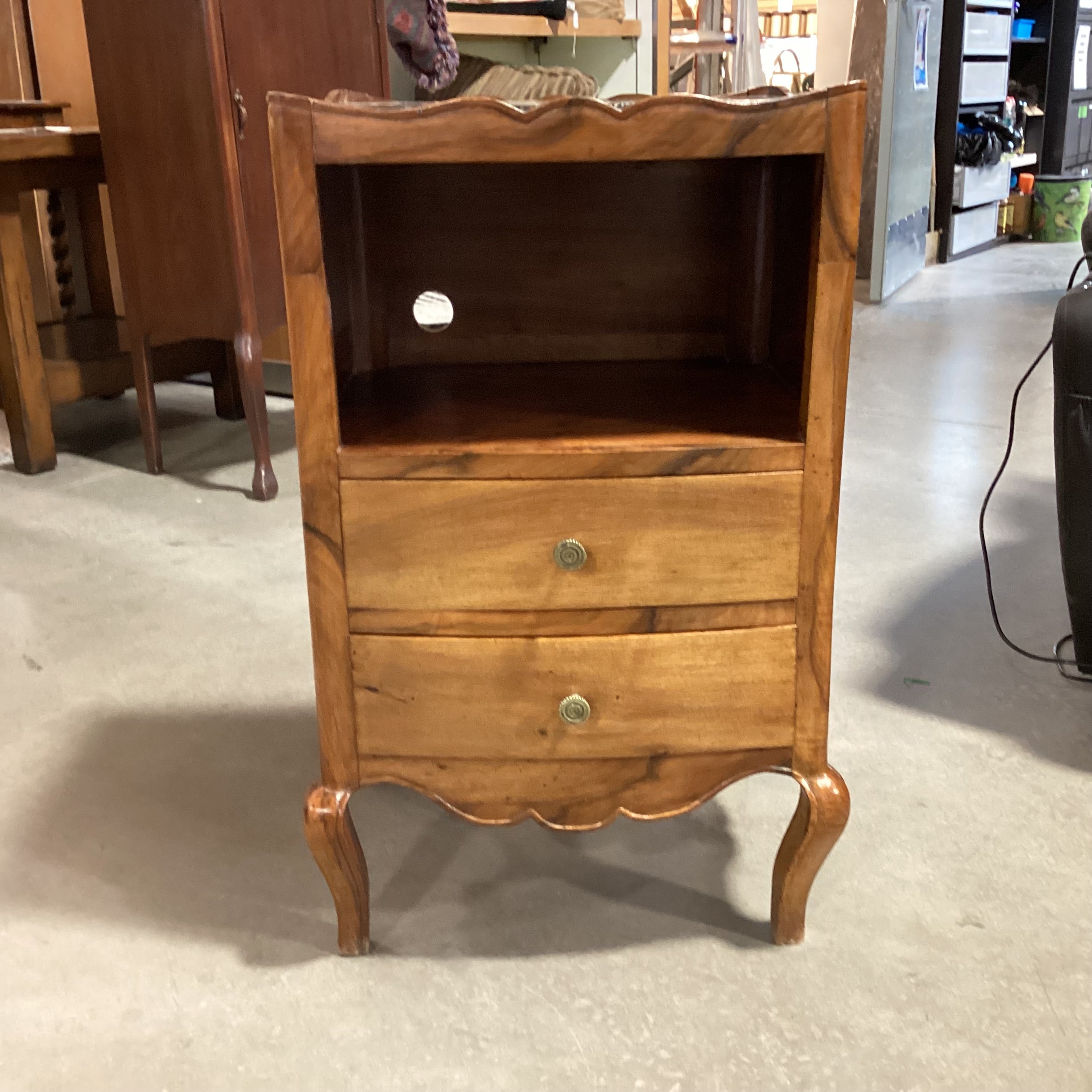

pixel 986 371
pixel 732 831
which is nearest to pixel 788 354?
pixel 732 831

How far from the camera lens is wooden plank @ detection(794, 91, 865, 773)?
784mm

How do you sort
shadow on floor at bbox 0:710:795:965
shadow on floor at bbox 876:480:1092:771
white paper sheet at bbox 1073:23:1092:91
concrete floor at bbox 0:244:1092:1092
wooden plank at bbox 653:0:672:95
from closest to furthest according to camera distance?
concrete floor at bbox 0:244:1092:1092
shadow on floor at bbox 0:710:795:965
shadow on floor at bbox 876:480:1092:771
wooden plank at bbox 653:0:672:95
white paper sheet at bbox 1073:23:1092:91

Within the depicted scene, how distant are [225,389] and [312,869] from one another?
74.3 inches

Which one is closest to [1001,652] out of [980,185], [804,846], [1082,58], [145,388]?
[804,846]

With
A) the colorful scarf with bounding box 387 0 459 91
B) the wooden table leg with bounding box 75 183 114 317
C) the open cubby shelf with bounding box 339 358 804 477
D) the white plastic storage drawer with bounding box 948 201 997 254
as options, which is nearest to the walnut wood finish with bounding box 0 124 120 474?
the wooden table leg with bounding box 75 183 114 317

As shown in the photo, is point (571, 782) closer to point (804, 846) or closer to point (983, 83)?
point (804, 846)

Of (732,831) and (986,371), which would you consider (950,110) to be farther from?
(732,831)

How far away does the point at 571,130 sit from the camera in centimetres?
77

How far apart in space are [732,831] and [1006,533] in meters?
1.00

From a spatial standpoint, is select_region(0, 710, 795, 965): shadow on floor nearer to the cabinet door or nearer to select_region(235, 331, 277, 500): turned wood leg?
select_region(235, 331, 277, 500): turned wood leg

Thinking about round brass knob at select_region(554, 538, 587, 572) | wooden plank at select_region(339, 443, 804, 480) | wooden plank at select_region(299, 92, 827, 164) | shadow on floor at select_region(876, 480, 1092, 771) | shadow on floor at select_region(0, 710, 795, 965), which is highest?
wooden plank at select_region(299, 92, 827, 164)

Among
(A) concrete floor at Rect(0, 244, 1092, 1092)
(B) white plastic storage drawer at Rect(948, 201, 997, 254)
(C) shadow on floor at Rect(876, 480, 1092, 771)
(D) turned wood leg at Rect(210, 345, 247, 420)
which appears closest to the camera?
(A) concrete floor at Rect(0, 244, 1092, 1092)

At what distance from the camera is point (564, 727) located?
0.90 metres

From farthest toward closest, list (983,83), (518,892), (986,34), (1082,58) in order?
(1082,58) → (983,83) → (986,34) → (518,892)
